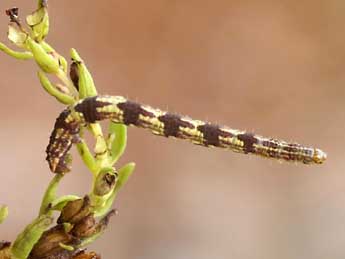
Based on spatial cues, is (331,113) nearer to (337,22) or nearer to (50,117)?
(337,22)

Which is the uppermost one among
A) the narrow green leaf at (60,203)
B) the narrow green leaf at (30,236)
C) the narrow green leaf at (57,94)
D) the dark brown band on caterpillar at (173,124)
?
the dark brown band on caterpillar at (173,124)

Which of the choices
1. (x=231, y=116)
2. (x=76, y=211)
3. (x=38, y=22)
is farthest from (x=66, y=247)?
(x=231, y=116)

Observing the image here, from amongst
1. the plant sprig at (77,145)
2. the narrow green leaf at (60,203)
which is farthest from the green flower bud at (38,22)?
the narrow green leaf at (60,203)

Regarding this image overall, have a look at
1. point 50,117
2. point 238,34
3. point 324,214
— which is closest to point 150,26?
point 238,34

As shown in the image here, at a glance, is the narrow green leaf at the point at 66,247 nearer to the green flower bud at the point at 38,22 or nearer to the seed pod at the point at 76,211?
the seed pod at the point at 76,211

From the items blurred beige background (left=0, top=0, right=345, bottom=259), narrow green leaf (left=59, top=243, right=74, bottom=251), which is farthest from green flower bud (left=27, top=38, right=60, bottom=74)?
blurred beige background (left=0, top=0, right=345, bottom=259)

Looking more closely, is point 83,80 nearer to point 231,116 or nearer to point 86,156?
point 86,156
